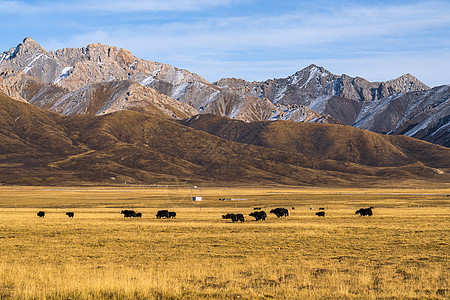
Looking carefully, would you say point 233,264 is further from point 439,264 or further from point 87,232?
point 87,232

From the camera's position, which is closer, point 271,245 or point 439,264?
point 439,264

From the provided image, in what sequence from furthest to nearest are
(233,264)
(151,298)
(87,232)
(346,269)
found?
(87,232) → (233,264) → (346,269) → (151,298)

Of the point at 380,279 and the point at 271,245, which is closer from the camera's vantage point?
the point at 380,279

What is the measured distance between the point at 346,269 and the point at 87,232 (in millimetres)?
24122

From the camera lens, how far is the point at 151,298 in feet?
51.3

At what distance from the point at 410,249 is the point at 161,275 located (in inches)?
655

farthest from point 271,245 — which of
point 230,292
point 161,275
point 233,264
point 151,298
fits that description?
point 151,298

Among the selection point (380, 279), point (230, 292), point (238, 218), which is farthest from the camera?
point (238, 218)

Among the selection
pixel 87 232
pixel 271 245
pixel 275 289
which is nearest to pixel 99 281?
pixel 275 289

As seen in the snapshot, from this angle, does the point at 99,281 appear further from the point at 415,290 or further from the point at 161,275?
the point at 415,290

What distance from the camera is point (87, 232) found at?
131 feet

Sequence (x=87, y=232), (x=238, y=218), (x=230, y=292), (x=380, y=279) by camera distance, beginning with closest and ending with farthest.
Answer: (x=230, y=292) → (x=380, y=279) → (x=87, y=232) → (x=238, y=218)

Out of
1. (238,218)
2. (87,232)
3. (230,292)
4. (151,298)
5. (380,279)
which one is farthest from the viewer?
Answer: (238,218)

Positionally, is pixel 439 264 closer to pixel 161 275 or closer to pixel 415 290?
pixel 415 290
